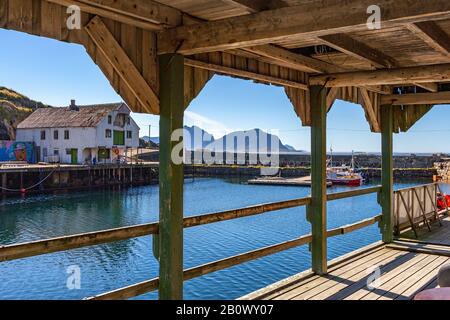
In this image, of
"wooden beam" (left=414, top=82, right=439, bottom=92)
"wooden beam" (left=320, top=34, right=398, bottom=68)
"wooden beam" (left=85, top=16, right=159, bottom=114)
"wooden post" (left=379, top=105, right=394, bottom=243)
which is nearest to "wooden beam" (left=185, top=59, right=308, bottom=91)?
"wooden beam" (left=85, top=16, right=159, bottom=114)

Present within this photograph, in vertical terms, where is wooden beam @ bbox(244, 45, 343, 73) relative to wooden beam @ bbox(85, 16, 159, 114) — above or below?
above

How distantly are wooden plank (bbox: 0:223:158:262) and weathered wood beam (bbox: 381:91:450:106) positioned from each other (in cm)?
610

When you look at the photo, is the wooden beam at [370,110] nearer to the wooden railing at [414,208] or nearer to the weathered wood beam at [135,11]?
the wooden railing at [414,208]

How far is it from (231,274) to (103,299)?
10.7 m

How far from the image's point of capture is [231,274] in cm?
1361

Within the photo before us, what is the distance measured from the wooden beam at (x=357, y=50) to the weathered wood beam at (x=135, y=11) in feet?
4.88

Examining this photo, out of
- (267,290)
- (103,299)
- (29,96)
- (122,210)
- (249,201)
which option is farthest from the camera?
(29,96)

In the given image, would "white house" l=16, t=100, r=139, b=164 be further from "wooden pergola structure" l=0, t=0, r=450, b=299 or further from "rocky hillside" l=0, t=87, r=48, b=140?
"wooden pergola structure" l=0, t=0, r=450, b=299

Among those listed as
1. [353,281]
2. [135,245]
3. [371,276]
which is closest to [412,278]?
[371,276]

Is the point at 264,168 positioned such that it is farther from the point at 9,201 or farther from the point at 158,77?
the point at 158,77

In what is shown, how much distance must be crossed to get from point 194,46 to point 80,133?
46.0 metres

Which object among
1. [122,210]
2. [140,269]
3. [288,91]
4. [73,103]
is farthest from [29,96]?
[288,91]

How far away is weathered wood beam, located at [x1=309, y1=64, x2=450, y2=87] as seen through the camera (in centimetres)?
526

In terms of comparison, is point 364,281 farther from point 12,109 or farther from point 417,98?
point 12,109
